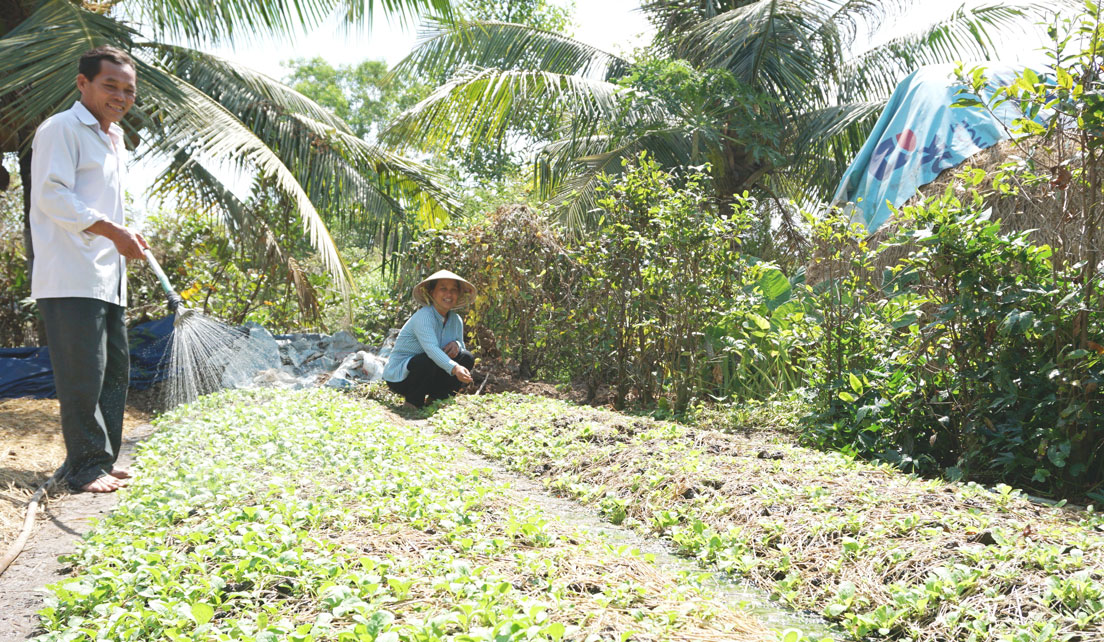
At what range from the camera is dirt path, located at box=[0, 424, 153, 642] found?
2477 millimetres

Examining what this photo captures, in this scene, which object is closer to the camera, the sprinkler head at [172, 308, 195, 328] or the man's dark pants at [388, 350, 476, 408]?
the sprinkler head at [172, 308, 195, 328]

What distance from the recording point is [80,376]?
396cm

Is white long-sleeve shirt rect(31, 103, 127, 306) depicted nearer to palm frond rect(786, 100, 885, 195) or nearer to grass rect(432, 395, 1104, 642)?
grass rect(432, 395, 1104, 642)

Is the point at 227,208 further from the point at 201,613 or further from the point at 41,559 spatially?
the point at 201,613

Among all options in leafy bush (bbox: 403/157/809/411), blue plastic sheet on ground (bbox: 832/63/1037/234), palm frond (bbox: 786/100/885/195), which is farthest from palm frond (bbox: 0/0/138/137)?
palm frond (bbox: 786/100/885/195)

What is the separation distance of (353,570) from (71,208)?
2448mm

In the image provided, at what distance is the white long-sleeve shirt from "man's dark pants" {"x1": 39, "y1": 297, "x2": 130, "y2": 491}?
0.08 meters

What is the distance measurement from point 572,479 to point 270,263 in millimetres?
6188

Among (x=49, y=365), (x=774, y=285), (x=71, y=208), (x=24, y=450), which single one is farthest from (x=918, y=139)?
(x=49, y=365)

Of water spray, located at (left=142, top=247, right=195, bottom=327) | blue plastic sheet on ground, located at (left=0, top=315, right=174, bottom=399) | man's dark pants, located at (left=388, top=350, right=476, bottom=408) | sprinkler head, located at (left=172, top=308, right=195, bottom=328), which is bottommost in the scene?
blue plastic sheet on ground, located at (left=0, top=315, right=174, bottom=399)

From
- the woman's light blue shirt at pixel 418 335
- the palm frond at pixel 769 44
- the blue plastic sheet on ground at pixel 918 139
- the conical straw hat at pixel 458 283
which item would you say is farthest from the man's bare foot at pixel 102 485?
the palm frond at pixel 769 44

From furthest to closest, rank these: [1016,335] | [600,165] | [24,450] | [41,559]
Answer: [600,165]
[24,450]
[1016,335]
[41,559]

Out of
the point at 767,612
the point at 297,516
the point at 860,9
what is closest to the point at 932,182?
the point at 860,9

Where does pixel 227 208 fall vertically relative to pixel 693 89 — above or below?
below
